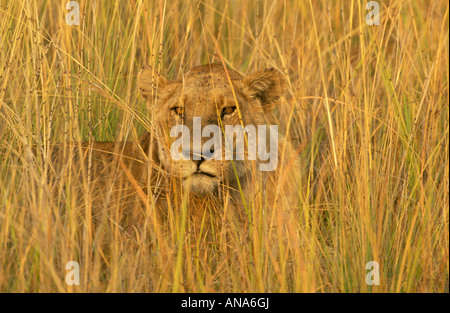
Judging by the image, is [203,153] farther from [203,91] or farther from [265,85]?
[265,85]

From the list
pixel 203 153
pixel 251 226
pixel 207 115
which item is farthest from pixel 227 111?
pixel 251 226

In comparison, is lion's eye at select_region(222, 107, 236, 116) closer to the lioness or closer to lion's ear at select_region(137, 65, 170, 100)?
the lioness

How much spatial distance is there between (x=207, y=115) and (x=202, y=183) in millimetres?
452

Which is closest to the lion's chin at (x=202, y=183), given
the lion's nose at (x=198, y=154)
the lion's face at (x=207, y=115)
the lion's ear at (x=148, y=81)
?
the lion's face at (x=207, y=115)

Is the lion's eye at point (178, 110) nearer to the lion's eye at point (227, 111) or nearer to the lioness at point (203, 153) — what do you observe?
the lioness at point (203, 153)

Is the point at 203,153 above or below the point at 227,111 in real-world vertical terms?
below

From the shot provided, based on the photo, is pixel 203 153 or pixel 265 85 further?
pixel 265 85

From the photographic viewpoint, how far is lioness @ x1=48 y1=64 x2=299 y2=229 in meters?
3.75

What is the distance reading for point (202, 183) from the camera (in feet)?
12.3

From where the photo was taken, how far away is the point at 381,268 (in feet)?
Answer: 10.5

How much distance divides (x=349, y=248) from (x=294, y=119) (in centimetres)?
217

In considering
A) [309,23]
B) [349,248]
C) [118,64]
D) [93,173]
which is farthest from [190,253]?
[309,23]

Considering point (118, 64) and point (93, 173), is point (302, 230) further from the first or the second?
point (118, 64)

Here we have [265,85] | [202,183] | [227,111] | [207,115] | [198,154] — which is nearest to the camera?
[198,154]
